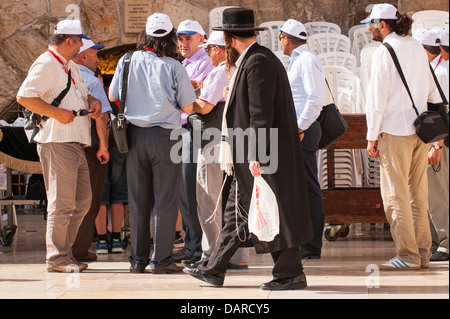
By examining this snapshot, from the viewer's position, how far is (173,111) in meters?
5.32

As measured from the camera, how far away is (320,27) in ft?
32.6

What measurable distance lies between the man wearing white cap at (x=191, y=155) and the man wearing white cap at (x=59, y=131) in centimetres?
72

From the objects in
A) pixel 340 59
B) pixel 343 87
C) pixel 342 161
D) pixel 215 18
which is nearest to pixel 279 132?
pixel 342 161

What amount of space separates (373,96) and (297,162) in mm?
917

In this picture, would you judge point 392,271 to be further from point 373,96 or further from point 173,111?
point 173,111

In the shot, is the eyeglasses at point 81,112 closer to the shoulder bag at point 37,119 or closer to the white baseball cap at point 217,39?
the shoulder bag at point 37,119

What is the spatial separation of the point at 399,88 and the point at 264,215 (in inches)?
54.6

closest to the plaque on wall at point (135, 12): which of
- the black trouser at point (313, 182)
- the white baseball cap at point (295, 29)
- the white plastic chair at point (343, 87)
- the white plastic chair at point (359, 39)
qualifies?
the white plastic chair at point (359, 39)

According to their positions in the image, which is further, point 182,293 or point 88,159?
point 88,159

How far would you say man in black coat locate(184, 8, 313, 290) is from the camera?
441cm

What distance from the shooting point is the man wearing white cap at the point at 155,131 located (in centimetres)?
529

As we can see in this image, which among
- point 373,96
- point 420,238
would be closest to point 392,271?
point 420,238

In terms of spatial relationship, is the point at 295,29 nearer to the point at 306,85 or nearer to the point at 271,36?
the point at 306,85

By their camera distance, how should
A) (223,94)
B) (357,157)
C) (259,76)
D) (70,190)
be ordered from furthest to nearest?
(357,157) < (70,190) < (223,94) < (259,76)
